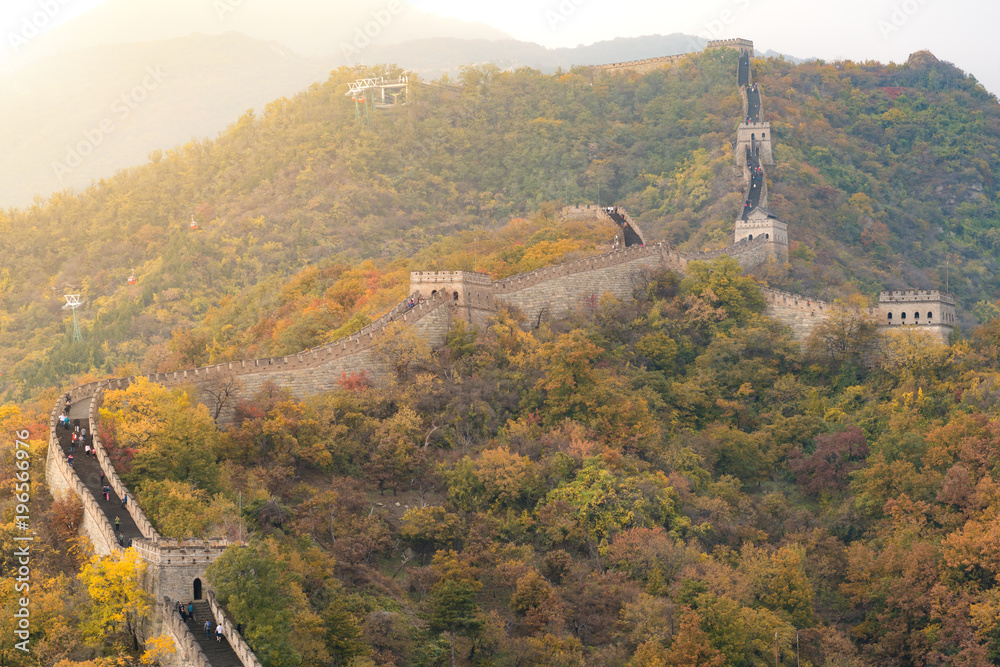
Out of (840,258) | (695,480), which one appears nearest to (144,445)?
(695,480)

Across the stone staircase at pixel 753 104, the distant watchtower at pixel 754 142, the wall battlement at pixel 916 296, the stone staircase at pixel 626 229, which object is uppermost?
the stone staircase at pixel 753 104

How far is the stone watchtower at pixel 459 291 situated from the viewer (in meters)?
71.8

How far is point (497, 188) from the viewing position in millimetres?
119000

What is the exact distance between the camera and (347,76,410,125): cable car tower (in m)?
121

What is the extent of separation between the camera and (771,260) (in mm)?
90125

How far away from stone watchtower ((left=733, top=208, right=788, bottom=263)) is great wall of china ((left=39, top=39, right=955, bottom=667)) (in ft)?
0.29

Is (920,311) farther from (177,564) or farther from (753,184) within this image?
(177,564)

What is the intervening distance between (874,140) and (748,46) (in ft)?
50.0

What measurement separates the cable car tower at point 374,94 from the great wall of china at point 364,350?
99.8ft

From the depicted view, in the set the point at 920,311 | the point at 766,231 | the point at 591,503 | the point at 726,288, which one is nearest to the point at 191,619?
the point at 591,503

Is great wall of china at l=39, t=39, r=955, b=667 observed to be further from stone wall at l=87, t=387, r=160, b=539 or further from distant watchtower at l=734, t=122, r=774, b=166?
distant watchtower at l=734, t=122, r=774, b=166

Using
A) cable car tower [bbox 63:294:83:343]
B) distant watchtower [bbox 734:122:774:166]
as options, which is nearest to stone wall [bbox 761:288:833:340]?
distant watchtower [bbox 734:122:774:166]

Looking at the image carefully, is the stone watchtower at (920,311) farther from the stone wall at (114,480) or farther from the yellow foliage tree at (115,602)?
the yellow foliage tree at (115,602)

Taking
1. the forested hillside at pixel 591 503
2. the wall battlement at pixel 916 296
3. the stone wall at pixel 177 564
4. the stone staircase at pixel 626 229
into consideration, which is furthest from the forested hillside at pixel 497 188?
the stone wall at pixel 177 564
